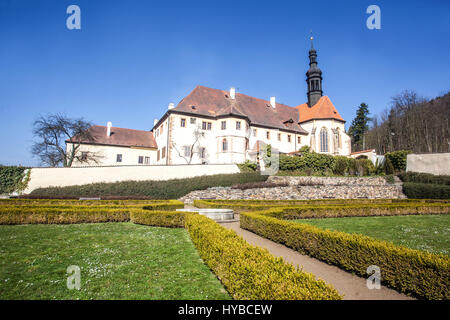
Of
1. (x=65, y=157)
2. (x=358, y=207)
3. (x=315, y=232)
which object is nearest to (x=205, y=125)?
(x=65, y=157)

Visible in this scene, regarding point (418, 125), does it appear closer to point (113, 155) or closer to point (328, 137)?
point (328, 137)

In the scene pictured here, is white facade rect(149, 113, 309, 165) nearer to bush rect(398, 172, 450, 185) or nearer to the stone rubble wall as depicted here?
the stone rubble wall

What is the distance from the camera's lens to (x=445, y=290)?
3494 mm

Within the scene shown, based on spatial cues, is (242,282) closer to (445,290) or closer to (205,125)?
(445,290)

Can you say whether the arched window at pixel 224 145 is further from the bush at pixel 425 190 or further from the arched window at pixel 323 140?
the bush at pixel 425 190

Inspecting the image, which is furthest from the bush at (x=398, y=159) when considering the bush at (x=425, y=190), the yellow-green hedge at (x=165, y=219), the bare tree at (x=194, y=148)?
the yellow-green hedge at (x=165, y=219)

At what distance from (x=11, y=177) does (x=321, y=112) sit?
42.1m

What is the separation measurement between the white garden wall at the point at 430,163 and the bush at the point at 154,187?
16904 millimetres

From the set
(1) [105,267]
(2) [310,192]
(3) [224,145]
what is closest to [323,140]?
(3) [224,145]

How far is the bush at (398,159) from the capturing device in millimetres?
26641

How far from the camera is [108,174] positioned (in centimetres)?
2328
